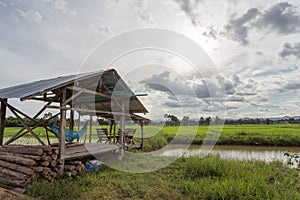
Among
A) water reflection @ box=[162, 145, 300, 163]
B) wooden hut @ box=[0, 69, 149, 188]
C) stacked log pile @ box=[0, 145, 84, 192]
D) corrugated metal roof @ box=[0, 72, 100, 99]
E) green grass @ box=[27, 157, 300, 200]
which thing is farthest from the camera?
water reflection @ box=[162, 145, 300, 163]

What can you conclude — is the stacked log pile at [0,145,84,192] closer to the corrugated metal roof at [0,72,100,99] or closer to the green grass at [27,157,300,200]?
the green grass at [27,157,300,200]

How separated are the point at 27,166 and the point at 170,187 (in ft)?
9.95

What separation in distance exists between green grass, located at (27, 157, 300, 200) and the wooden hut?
1078 millimetres

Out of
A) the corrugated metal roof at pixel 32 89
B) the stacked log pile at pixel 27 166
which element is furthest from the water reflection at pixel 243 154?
the corrugated metal roof at pixel 32 89

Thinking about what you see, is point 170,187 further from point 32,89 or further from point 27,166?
point 32,89

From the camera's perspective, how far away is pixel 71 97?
16.8 feet

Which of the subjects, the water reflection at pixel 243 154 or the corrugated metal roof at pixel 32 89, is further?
the water reflection at pixel 243 154

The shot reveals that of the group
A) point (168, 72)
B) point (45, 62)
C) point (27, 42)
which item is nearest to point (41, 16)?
point (27, 42)

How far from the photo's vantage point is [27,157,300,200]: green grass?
3.71 meters

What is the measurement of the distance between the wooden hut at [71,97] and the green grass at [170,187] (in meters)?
1.08

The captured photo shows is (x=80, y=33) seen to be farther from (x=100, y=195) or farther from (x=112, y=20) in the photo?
(x=100, y=195)

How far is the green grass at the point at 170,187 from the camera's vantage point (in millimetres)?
3709

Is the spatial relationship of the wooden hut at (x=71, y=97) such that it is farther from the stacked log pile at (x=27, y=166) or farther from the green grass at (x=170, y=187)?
the green grass at (x=170, y=187)

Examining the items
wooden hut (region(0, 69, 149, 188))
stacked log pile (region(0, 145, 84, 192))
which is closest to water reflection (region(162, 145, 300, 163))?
wooden hut (region(0, 69, 149, 188))
